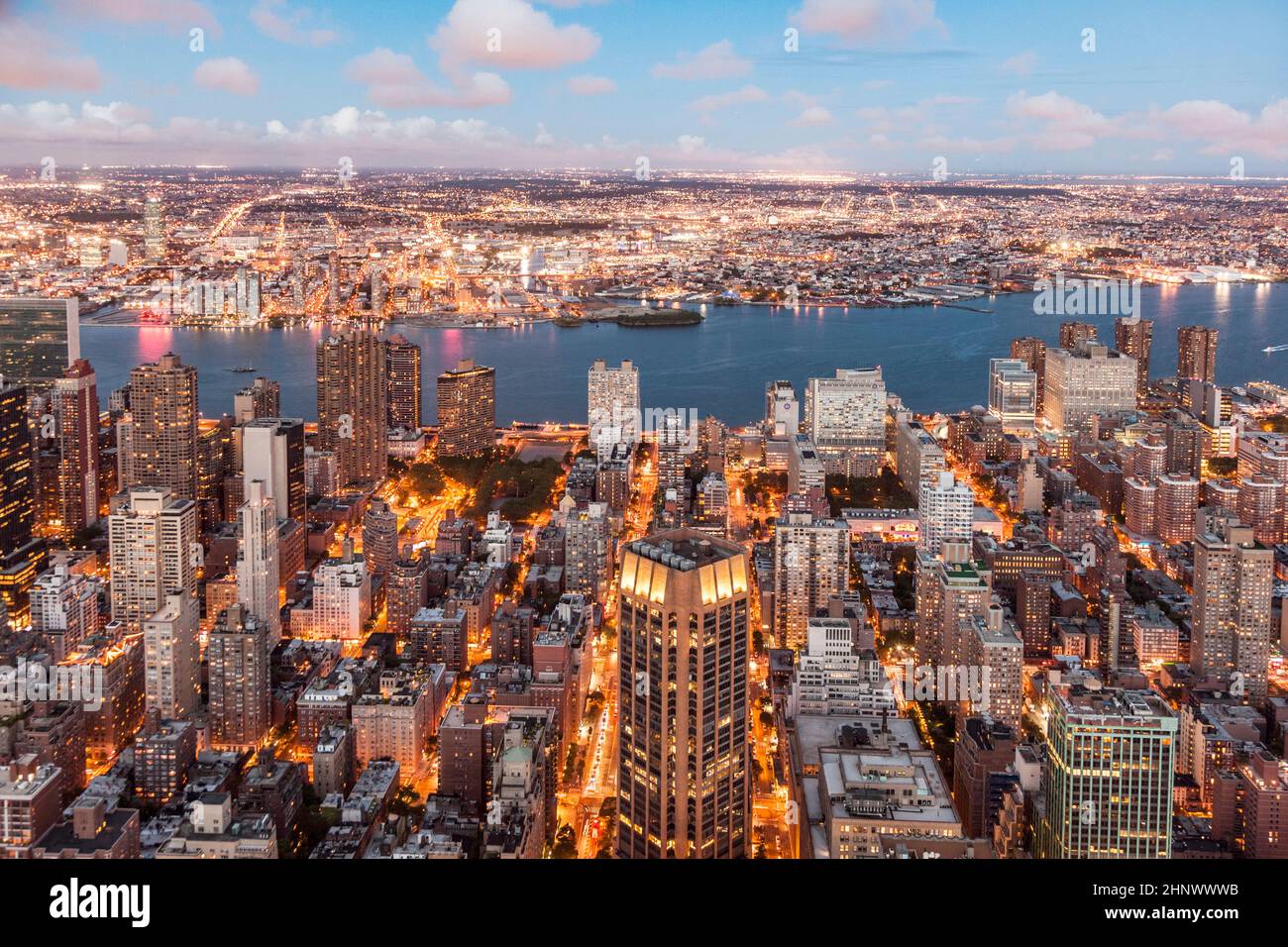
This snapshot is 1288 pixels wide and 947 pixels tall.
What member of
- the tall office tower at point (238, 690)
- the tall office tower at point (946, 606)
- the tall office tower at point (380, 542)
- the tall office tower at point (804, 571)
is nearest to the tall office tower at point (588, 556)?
the tall office tower at point (804, 571)

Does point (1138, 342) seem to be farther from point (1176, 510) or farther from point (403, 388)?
point (403, 388)

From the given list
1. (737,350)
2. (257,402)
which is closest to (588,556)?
(257,402)

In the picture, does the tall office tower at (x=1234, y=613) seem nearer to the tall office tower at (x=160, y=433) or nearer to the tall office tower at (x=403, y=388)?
the tall office tower at (x=160, y=433)

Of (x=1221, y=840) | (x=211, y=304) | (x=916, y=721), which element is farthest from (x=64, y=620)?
(x=211, y=304)

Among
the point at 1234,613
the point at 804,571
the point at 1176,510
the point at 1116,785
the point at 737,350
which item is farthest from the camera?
the point at 737,350
